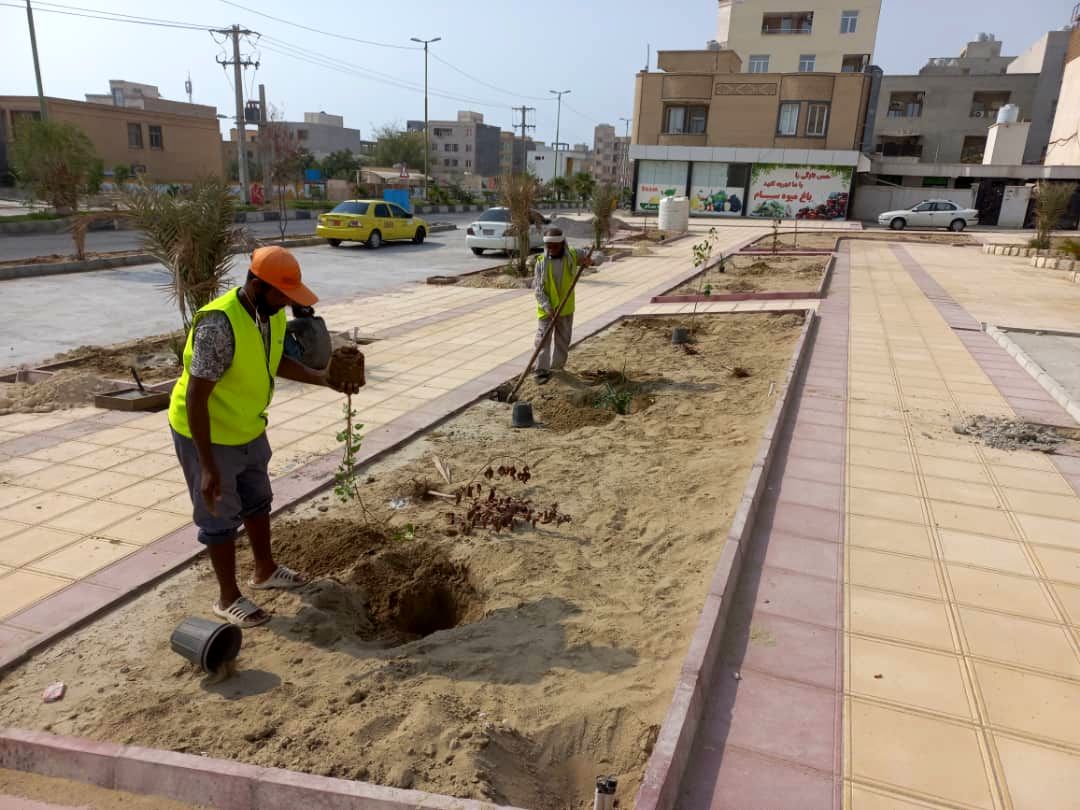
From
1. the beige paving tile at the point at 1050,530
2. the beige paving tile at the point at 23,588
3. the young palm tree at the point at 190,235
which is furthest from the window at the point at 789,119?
the beige paving tile at the point at 23,588

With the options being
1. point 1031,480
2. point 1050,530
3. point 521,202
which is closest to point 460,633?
point 1050,530

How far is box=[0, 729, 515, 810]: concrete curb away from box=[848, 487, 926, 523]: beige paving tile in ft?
11.3

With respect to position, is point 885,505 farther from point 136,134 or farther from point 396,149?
point 396,149

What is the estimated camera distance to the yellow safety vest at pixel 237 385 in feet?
10.5

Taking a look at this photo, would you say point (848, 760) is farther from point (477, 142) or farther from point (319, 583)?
point (477, 142)

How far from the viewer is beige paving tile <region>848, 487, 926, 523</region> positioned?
4.86 m

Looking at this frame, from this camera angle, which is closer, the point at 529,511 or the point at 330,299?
the point at 529,511

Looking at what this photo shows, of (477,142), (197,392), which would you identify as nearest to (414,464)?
(197,392)

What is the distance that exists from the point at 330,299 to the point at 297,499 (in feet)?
28.3

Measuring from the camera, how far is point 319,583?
12.8 ft

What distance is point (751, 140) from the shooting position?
41.5 meters

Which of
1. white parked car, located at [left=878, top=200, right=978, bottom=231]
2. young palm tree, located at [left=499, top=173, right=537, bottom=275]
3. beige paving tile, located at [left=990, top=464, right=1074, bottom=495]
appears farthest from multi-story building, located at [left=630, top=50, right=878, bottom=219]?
beige paving tile, located at [left=990, top=464, right=1074, bottom=495]

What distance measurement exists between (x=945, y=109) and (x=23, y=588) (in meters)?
62.4

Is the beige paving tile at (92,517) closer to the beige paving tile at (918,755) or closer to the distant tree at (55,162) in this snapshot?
the beige paving tile at (918,755)
